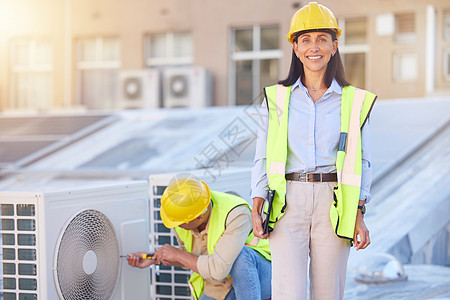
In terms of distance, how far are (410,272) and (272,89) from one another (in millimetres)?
2839

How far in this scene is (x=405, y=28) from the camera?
571 inches

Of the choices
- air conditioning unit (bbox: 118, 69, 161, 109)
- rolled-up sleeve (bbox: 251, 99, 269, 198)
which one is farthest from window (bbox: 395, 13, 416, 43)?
rolled-up sleeve (bbox: 251, 99, 269, 198)

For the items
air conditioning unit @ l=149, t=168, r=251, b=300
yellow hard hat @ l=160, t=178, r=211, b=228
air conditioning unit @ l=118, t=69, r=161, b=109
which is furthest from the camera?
air conditioning unit @ l=118, t=69, r=161, b=109

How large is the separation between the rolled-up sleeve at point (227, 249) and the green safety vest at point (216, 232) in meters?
0.03

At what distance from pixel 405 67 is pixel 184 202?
12710 millimetres

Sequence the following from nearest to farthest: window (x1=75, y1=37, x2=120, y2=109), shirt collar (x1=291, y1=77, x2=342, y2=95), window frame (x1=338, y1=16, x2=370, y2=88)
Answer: shirt collar (x1=291, y1=77, x2=342, y2=95)
window frame (x1=338, y1=16, x2=370, y2=88)
window (x1=75, y1=37, x2=120, y2=109)

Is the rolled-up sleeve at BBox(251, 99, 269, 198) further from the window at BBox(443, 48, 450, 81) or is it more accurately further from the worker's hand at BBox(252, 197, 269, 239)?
the window at BBox(443, 48, 450, 81)

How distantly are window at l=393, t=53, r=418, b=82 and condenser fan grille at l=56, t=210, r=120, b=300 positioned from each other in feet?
41.2

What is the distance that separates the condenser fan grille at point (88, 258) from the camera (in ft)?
9.68

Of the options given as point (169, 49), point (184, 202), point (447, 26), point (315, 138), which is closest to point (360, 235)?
point (315, 138)

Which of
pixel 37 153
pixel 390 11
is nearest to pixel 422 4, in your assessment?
pixel 390 11

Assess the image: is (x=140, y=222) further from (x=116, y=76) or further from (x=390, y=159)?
(x=116, y=76)

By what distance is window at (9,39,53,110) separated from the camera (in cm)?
1812

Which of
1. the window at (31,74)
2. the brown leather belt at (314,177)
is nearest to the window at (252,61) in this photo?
the window at (31,74)
